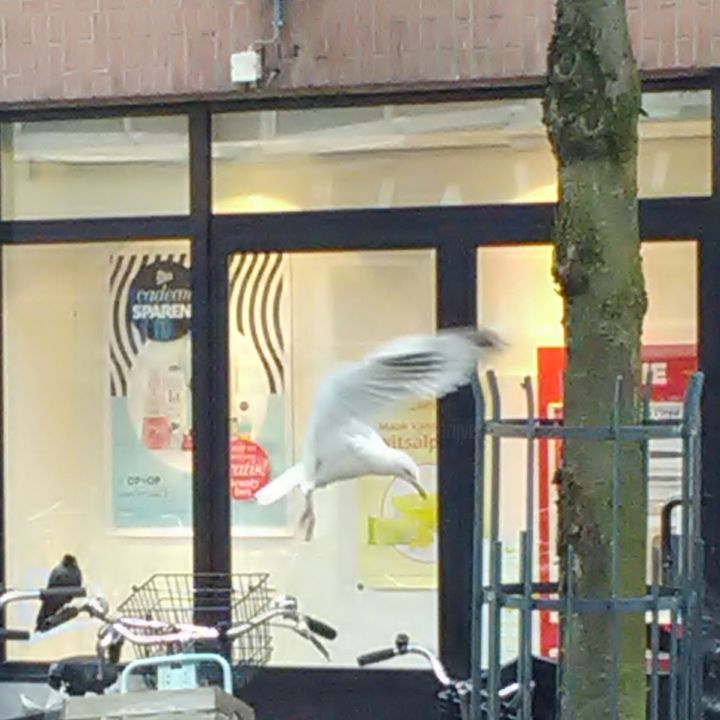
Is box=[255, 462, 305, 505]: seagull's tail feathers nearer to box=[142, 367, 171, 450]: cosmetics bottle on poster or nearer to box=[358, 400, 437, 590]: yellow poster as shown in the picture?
box=[358, 400, 437, 590]: yellow poster

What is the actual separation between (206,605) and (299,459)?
0.87 meters

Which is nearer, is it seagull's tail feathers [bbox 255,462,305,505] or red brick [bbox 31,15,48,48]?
seagull's tail feathers [bbox 255,462,305,505]

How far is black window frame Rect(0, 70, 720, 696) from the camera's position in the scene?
23.7 ft

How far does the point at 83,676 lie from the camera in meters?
5.37

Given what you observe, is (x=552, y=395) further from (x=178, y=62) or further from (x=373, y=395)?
(x=178, y=62)

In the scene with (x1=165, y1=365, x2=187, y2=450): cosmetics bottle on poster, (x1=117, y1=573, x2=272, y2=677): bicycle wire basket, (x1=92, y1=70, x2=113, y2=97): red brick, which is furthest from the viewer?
(x1=165, y1=365, x2=187, y2=450): cosmetics bottle on poster

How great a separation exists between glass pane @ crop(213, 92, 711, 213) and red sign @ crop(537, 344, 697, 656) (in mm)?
698

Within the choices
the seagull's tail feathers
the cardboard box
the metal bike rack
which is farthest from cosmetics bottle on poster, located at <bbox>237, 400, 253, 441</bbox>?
the metal bike rack

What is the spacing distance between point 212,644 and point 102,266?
9.79ft

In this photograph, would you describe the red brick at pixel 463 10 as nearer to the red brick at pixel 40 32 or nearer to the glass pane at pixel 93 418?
the glass pane at pixel 93 418

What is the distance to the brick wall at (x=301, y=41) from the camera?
23.0 feet

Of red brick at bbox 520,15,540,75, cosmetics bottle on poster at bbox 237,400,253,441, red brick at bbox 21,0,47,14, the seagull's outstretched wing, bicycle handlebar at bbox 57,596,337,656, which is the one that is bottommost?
bicycle handlebar at bbox 57,596,337,656

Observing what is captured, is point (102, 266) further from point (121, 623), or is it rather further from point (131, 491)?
point (121, 623)

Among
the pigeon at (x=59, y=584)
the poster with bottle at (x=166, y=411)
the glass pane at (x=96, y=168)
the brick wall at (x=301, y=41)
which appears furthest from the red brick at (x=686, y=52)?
the pigeon at (x=59, y=584)
